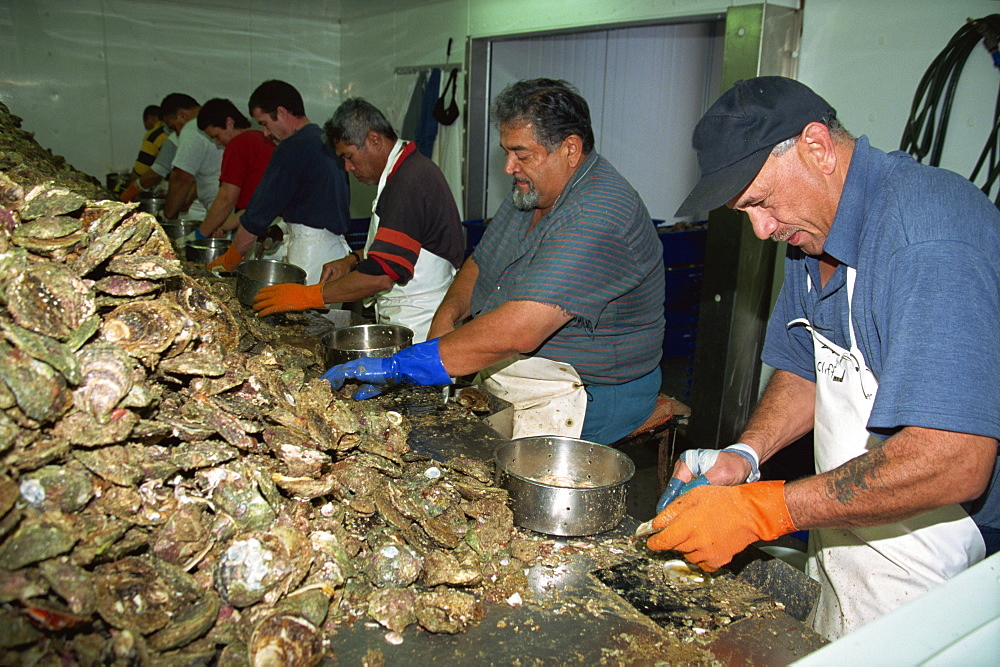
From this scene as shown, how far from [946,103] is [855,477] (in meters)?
2.42

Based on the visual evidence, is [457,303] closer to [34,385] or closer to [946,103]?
[34,385]

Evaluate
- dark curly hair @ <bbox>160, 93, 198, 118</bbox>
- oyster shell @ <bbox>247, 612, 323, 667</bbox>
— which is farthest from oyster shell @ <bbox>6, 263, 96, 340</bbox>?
dark curly hair @ <bbox>160, 93, 198, 118</bbox>

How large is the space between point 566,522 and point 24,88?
892 centimetres

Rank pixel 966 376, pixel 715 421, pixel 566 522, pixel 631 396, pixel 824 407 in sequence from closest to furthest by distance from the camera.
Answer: pixel 966 376 < pixel 566 522 < pixel 824 407 < pixel 631 396 < pixel 715 421

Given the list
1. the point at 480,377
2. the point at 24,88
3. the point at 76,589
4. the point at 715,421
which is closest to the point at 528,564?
the point at 76,589

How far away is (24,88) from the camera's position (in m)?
7.91

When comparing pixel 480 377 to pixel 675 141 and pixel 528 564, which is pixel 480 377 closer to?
pixel 528 564

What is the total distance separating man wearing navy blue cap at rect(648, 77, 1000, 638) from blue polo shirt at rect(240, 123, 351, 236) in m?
3.27

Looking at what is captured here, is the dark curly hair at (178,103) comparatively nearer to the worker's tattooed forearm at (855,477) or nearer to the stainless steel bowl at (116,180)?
the stainless steel bowl at (116,180)

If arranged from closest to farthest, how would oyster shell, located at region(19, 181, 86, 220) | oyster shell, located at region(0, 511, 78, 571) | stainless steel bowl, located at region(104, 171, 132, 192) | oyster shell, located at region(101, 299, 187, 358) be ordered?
oyster shell, located at region(0, 511, 78, 571) → oyster shell, located at region(101, 299, 187, 358) → oyster shell, located at region(19, 181, 86, 220) → stainless steel bowl, located at region(104, 171, 132, 192)

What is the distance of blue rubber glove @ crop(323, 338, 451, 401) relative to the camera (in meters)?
2.50

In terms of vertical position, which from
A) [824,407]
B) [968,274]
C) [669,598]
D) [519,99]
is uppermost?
[519,99]

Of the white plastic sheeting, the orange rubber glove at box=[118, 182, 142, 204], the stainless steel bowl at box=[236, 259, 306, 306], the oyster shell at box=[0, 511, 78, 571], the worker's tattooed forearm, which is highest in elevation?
the white plastic sheeting

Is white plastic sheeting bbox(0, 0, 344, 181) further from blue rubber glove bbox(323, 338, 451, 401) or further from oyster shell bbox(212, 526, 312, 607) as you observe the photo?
oyster shell bbox(212, 526, 312, 607)
